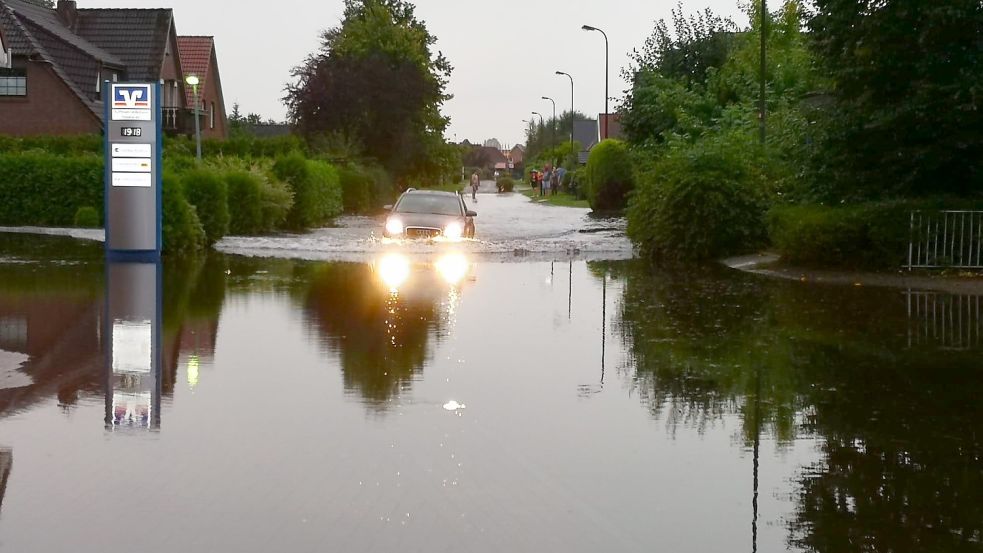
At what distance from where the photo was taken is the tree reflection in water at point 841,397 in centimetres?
627

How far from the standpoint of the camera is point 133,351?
11234 mm

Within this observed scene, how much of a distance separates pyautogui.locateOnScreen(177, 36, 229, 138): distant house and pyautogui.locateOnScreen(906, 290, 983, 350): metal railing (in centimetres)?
5729

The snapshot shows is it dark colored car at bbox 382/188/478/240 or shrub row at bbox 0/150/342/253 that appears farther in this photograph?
dark colored car at bbox 382/188/478/240

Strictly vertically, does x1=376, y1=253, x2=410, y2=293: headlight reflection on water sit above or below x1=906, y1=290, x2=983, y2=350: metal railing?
above

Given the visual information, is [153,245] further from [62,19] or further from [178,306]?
[62,19]

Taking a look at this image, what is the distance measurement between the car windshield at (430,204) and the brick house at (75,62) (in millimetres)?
26285

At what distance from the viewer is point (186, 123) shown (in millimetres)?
66000

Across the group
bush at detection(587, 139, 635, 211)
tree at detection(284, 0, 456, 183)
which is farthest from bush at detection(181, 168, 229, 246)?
tree at detection(284, 0, 456, 183)

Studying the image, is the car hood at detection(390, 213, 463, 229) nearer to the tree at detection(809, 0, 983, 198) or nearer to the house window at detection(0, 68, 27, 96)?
the tree at detection(809, 0, 983, 198)

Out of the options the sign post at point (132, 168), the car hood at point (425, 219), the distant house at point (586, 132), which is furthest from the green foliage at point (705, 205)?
the distant house at point (586, 132)

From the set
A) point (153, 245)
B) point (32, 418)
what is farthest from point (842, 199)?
point (32, 418)

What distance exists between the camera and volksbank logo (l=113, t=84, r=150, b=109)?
21.1 metres

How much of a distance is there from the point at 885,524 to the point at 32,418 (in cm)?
525

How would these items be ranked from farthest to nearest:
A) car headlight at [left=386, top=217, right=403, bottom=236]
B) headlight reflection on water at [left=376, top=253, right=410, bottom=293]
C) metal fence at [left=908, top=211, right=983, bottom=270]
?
car headlight at [left=386, top=217, right=403, bottom=236] → metal fence at [left=908, top=211, right=983, bottom=270] → headlight reflection on water at [left=376, top=253, right=410, bottom=293]
